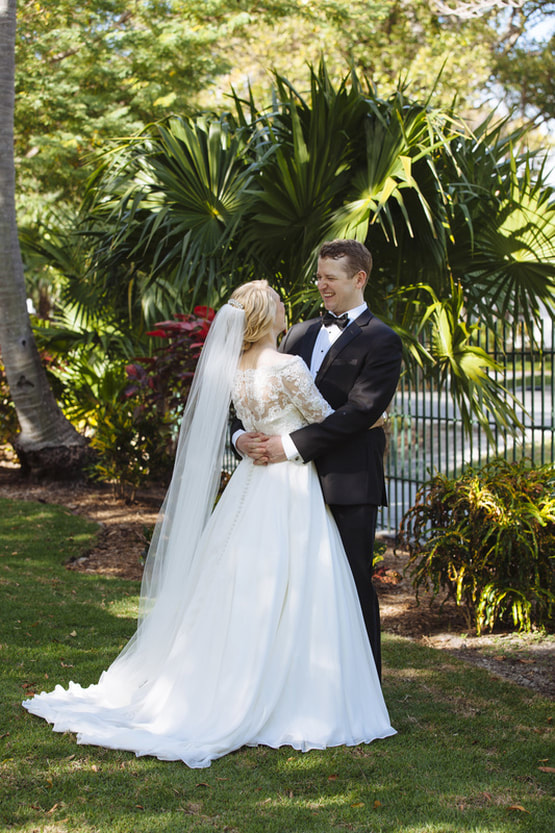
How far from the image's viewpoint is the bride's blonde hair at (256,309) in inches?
151

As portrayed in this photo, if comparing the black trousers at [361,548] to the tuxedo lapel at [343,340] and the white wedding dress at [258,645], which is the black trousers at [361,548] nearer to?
the white wedding dress at [258,645]

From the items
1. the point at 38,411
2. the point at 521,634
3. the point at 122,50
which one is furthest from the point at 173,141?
the point at 122,50

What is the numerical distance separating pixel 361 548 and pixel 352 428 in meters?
0.59

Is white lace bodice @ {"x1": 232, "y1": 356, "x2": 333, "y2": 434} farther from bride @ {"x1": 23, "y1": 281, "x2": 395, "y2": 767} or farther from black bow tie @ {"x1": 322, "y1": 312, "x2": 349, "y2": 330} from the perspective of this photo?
black bow tie @ {"x1": 322, "y1": 312, "x2": 349, "y2": 330}

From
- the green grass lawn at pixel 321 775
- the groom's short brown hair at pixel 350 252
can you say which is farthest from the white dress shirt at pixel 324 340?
the green grass lawn at pixel 321 775

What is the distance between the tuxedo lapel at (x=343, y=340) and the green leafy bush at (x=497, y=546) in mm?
1708

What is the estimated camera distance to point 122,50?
14312 mm

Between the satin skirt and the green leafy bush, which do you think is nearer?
the satin skirt

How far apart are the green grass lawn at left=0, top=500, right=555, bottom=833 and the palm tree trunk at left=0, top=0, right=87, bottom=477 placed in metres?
4.80

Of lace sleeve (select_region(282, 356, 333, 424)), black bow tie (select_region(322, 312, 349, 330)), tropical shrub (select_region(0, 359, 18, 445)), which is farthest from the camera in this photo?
tropical shrub (select_region(0, 359, 18, 445))

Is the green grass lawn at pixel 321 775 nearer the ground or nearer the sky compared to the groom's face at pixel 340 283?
nearer the ground

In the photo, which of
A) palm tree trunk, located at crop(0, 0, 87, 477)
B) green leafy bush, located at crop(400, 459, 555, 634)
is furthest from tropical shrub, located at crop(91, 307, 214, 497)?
green leafy bush, located at crop(400, 459, 555, 634)

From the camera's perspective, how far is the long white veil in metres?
3.89

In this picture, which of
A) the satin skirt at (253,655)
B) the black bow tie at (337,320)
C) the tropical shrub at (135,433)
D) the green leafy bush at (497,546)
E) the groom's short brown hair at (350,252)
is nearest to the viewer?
the satin skirt at (253,655)
